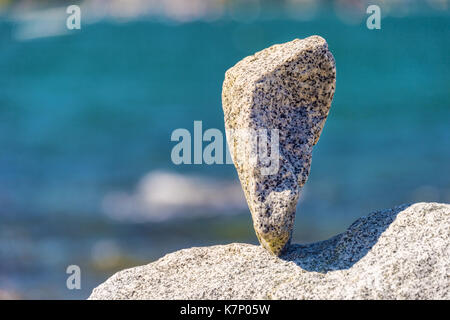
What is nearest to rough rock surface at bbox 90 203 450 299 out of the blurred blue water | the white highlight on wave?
the blurred blue water

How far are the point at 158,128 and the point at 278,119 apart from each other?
10.6 m

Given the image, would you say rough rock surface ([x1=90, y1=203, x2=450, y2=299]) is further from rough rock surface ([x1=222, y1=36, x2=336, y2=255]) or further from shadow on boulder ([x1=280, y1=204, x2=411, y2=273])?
rough rock surface ([x1=222, y1=36, x2=336, y2=255])

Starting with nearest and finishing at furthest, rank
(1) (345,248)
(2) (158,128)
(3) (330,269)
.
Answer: (3) (330,269) < (1) (345,248) < (2) (158,128)

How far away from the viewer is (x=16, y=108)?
1638 cm

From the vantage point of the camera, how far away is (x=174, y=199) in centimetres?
1170

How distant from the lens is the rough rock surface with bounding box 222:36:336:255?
4141 millimetres

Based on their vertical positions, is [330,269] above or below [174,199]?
below

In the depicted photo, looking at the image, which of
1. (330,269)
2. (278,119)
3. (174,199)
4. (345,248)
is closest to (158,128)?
(174,199)

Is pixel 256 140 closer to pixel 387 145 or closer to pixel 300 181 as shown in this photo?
pixel 300 181

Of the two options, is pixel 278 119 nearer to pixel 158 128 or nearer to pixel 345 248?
pixel 345 248

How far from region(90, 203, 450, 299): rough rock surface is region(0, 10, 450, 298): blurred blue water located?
4.41 metres

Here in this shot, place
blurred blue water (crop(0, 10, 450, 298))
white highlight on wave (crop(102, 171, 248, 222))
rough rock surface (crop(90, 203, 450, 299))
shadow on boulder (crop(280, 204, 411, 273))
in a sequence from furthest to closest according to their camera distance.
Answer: white highlight on wave (crop(102, 171, 248, 222))
blurred blue water (crop(0, 10, 450, 298))
shadow on boulder (crop(280, 204, 411, 273))
rough rock surface (crop(90, 203, 450, 299))

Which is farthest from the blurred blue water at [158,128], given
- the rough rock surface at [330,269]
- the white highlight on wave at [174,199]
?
the rough rock surface at [330,269]

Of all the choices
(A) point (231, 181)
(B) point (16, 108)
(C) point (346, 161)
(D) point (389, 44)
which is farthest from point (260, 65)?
(D) point (389, 44)
